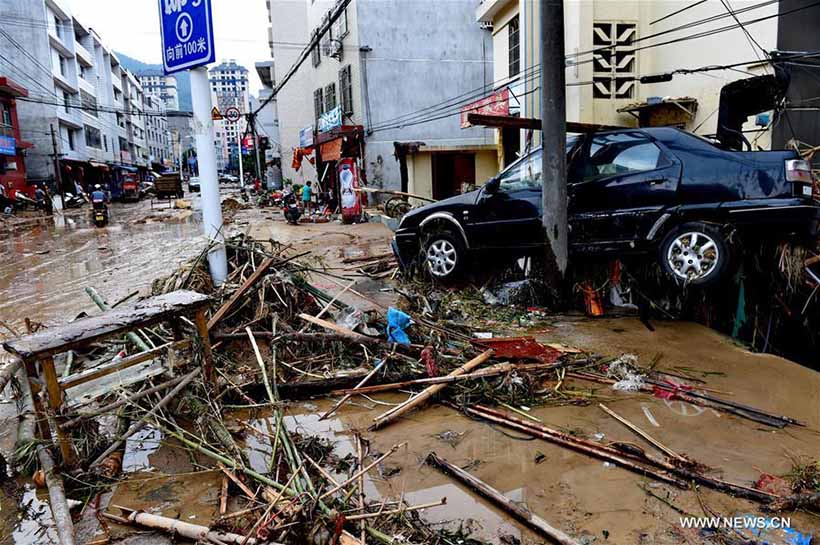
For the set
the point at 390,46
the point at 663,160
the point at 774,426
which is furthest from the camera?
the point at 390,46

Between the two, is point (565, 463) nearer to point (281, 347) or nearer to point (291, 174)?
point (281, 347)

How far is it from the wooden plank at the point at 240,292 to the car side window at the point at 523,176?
3411 mm

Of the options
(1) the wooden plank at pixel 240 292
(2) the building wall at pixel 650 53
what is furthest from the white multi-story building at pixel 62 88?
(1) the wooden plank at pixel 240 292

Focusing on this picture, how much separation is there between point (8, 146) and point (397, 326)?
36705 millimetres

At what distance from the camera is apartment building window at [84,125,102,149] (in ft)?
165

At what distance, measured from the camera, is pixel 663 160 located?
6.27 m

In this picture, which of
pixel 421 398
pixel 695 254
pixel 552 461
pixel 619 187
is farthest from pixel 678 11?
pixel 552 461

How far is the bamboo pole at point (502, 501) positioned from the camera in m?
2.74

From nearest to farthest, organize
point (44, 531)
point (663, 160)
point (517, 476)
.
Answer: point (44, 531), point (517, 476), point (663, 160)

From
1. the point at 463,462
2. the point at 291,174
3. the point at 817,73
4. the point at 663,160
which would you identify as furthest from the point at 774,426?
the point at 291,174

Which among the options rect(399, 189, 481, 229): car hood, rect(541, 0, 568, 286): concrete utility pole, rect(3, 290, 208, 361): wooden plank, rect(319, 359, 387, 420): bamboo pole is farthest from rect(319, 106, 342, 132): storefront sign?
rect(3, 290, 208, 361): wooden plank

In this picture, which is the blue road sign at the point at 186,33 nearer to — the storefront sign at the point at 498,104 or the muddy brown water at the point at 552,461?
the muddy brown water at the point at 552,461

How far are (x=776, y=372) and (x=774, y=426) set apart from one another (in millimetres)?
1360

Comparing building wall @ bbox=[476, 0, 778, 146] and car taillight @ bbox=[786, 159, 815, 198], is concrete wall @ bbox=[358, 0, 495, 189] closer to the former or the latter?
building wall @ bbox=[476, 0, 778, 146]
